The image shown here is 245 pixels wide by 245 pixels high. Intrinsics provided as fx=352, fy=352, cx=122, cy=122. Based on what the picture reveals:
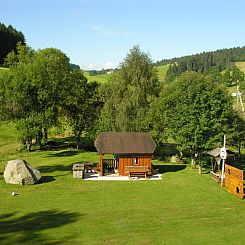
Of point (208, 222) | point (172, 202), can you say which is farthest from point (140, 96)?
point (208, 222)

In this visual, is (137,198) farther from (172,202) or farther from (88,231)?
(88,231)

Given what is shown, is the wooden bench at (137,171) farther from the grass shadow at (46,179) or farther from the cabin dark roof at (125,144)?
the grass shadow at (46,179)

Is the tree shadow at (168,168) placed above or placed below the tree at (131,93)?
below

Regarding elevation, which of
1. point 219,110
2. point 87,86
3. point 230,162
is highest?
point 87,86

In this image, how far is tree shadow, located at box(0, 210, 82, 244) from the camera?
1719 cm

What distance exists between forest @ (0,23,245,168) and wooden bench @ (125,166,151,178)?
4.99 m

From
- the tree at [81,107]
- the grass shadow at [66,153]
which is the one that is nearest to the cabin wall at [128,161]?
the grass shadow at [66,153]

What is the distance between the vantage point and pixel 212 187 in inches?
1140

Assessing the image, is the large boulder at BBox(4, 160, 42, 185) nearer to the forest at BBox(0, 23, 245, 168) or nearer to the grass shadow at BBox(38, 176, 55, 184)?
the grass shadow at BBox(38, 176, 55, 184)

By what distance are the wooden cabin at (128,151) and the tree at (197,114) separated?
143 inches

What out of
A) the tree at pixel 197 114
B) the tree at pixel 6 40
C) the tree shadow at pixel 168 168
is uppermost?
the tree at pixel 6 40

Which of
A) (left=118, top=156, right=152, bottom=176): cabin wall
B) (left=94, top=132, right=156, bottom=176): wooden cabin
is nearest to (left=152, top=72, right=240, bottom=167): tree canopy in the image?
(left=94, top=132, right=156, bottom=176): wooden cabin

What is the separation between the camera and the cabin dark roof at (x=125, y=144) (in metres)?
33.8

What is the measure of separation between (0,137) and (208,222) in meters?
48.3
